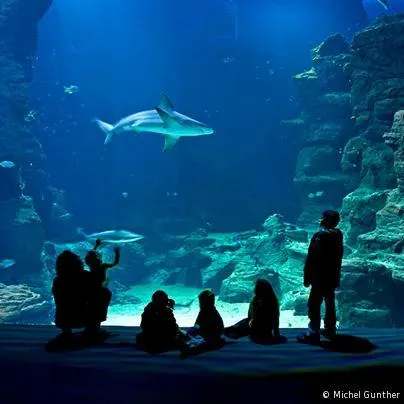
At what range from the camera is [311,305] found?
3131 mm

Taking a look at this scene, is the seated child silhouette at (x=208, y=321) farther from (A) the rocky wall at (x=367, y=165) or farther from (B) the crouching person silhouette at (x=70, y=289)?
(A) the rocky wall at (x=367, y=165)

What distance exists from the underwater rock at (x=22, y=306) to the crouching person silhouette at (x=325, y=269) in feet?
31.5

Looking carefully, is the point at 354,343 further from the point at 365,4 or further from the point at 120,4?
the point at 120,4

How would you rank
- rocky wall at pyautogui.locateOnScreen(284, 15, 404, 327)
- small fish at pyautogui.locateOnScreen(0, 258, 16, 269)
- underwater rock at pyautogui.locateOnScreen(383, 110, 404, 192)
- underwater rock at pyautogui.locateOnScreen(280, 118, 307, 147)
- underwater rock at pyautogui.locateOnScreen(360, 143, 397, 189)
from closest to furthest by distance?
rocky wall at pyautogui.locateOnScreen(284, 15, 404, 327), underwater rock at pyautogui.locateOnScreen(383, 110, 404, 192), underwater rock at pyautogui.locateOnScreen(360, 143, 397, 189), small fish at pyautogui.locateOnScreen(0, 258, 16, 269), underwater rock at pyautogui.locateOnScreen(280, 118, 307, 147)

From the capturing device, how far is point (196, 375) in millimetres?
2324

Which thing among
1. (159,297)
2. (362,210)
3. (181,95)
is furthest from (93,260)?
(181,95)

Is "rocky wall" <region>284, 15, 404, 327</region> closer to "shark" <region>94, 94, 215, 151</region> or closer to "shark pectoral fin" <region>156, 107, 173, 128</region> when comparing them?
"shark" <region>94, 94, 215, 151</region>

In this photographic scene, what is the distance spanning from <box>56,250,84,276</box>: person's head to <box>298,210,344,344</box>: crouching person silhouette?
1828 millimetres

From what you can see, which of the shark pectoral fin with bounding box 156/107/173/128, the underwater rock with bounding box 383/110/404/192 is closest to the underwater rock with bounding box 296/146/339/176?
the underwater rock with bounding box 383/110/404/192

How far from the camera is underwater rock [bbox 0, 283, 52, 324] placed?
34.5ft

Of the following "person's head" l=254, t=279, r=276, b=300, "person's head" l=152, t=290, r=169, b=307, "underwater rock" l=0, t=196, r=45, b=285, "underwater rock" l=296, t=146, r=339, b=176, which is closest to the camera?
"person's head" l=152, t=290, r=169, b=307

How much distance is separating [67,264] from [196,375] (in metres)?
1.33

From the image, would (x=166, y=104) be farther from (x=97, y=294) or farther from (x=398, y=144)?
(x=97, y=294)

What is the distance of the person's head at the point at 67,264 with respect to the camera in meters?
2.97
